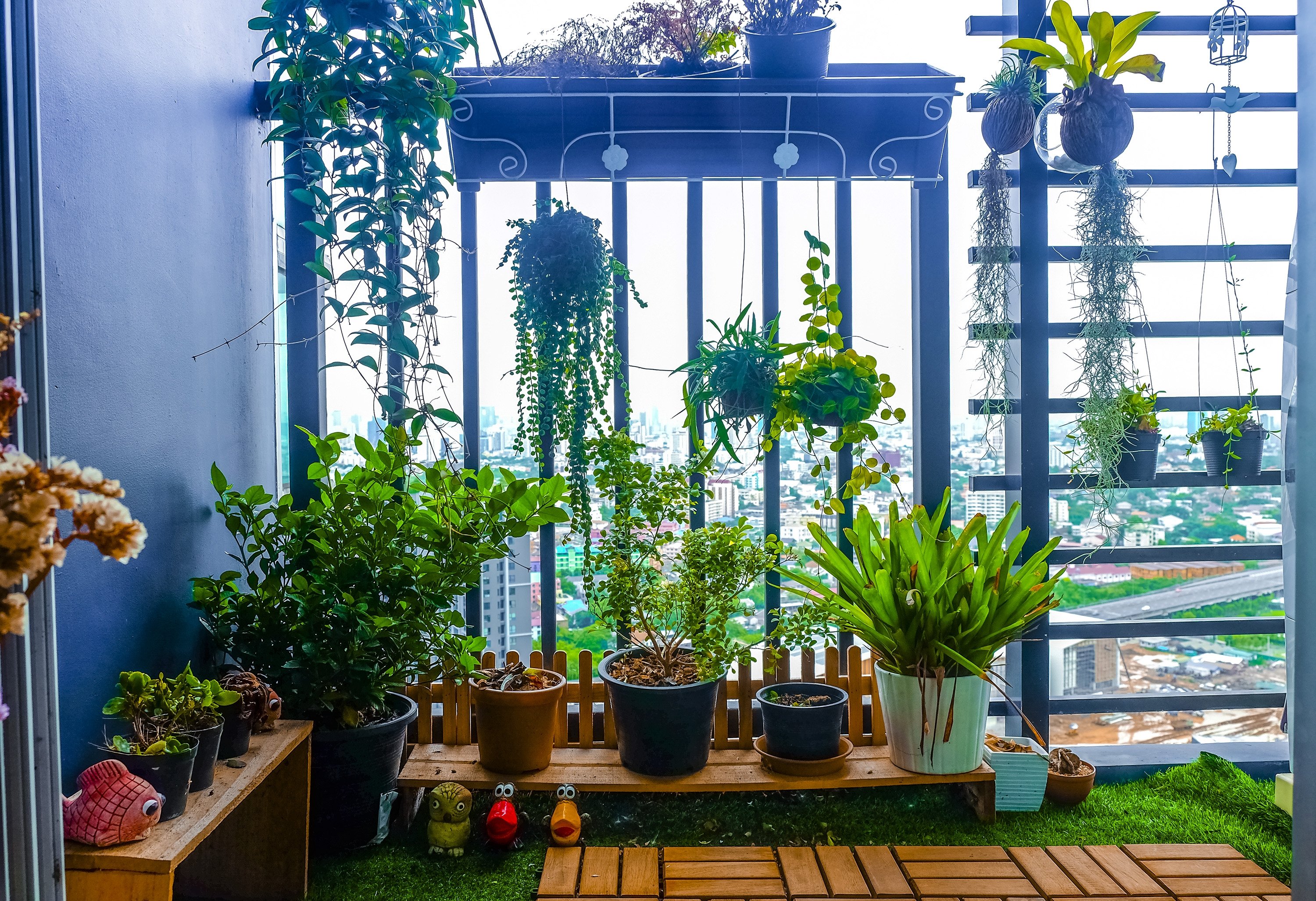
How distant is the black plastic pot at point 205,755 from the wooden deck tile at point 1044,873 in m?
1.76

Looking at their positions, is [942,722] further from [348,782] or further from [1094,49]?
[1094,49]

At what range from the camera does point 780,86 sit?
2.19m

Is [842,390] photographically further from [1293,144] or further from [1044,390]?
[1293,144]

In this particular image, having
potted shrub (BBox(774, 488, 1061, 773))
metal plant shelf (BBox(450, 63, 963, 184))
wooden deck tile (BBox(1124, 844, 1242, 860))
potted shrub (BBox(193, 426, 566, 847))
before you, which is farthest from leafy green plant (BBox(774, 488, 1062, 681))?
metal plant shelf (BBox(450, 63, 963, 184))

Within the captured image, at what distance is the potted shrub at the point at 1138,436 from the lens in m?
2.31

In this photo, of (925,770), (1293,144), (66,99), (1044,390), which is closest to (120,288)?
(66,99)

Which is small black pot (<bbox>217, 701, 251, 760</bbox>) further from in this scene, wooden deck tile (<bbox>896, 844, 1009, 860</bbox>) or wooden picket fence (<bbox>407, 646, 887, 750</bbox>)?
wooden deck tile (<bbox>896, 844, 1009, 860</bbox>)

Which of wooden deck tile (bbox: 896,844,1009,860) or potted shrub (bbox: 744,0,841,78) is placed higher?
potted shrub (bbox: 744,0,841,78)

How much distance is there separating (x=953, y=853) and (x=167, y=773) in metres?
1.73

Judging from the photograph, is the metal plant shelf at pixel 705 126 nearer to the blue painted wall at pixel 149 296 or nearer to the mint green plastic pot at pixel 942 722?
the blue painted wall at pixel 149 296

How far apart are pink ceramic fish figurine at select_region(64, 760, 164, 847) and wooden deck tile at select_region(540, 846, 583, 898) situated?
0.84m

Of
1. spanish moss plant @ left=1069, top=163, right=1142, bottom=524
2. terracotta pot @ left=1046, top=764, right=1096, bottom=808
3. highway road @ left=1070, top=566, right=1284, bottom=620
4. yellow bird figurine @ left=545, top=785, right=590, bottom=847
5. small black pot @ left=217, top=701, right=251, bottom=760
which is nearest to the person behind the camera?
small black pot @ left=217, top=701, right=251, bottom=760

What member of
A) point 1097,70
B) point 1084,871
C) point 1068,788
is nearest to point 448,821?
point 1084,871

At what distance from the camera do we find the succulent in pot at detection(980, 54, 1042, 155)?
221cm
